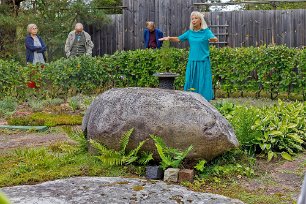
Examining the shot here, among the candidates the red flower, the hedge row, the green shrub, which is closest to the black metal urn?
the green shrub

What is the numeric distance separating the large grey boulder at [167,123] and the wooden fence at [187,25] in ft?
35.2

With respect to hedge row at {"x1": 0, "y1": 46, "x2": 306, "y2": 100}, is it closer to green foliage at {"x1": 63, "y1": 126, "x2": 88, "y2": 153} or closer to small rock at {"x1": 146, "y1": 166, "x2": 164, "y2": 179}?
green foliage at {"x1": 63, "y1": 126, "x2": 88, "y2": 153}

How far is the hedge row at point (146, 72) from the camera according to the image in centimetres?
1194

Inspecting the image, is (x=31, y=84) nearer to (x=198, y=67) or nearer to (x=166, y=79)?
(x=198, y=67)

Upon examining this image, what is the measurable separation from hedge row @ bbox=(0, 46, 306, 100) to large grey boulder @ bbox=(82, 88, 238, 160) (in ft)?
20.5

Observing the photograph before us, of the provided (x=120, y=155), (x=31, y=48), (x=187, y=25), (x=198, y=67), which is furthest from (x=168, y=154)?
(x=187, y=25)

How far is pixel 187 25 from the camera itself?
16.6 m

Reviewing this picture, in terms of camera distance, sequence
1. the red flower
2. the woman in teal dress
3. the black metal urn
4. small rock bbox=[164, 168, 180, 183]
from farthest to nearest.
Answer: the red flower → the woman in teal dress → the black metal urn → small rock bbox=[164, 168, 180, 183]

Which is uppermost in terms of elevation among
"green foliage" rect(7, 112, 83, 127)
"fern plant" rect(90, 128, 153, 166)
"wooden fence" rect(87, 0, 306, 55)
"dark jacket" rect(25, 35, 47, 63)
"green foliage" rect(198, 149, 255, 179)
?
"wooden fence" rect(87, 0, 306, 55)

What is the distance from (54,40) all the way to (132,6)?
2.78 meters

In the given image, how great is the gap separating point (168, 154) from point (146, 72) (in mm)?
8448

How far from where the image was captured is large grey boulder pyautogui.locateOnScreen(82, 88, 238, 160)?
5.15 meters

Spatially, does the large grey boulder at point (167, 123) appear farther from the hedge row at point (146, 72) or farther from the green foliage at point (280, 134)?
the hedge row at point (146, 72)

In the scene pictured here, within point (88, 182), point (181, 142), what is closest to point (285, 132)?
point (181, 142)
